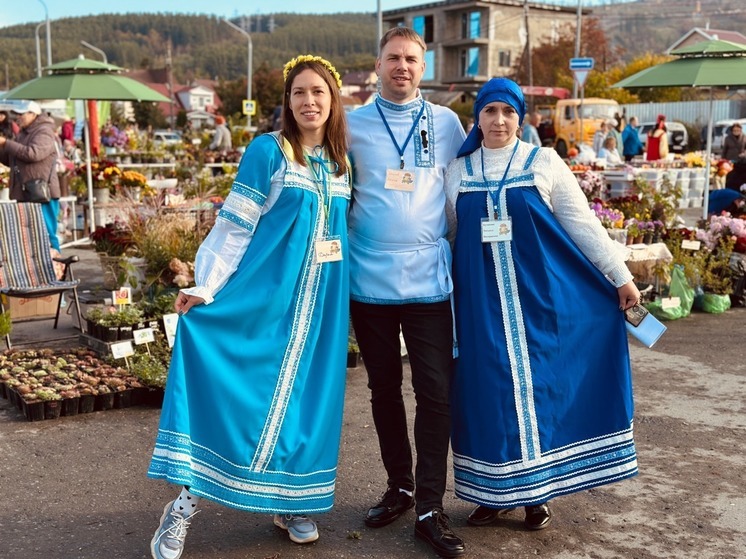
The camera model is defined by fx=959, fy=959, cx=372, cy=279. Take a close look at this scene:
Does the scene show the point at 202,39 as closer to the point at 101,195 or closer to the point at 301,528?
the point at 101,195

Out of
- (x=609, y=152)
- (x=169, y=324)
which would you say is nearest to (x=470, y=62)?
(x=609, y=152)

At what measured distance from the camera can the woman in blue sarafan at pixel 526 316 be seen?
3469 mm

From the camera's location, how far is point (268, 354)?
11.0ft

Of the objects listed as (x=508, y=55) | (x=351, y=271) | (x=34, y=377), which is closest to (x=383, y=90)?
(x=351, y=271)

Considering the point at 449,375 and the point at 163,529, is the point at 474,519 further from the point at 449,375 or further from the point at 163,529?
the point at 163,529

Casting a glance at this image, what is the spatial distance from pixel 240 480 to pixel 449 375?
85 cm

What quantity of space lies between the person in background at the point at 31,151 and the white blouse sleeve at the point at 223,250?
20.2 feet

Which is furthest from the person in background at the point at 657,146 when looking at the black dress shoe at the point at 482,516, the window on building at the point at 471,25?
the window on building at the point at 471,25

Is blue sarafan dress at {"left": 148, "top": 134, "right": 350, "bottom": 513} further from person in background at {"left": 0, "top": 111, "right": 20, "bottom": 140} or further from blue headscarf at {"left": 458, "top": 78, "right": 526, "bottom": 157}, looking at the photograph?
person in background at {"left": 0, "top": 111, "right": 20, "bottom": 140}

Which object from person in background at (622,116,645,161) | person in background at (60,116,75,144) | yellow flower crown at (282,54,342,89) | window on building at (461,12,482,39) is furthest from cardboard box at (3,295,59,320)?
window on building at (461,12,482,39)

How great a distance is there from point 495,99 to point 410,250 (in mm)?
614

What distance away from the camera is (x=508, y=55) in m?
63.8

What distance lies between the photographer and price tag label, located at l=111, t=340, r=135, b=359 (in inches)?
221

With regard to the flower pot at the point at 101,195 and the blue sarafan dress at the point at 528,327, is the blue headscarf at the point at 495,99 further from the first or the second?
the flower pot at the point at 101,195
